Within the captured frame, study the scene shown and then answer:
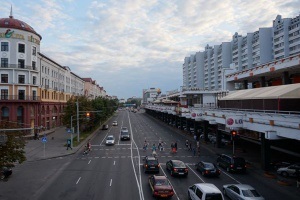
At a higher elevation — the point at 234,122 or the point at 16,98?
the point at 16,98

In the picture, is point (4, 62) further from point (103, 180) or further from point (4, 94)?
point (103, 180)

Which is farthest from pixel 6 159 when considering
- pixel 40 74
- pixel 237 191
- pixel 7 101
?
pixel 40 74

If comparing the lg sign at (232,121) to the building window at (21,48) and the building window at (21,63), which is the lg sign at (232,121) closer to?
the building window at (21,63)

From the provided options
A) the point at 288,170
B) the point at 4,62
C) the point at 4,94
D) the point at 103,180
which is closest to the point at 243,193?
the point at 288,170

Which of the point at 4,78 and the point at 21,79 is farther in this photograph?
the point at 21,79

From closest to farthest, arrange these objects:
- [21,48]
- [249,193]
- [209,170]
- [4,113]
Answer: [249,193]
[209,170]
[4,113]
[21,48]

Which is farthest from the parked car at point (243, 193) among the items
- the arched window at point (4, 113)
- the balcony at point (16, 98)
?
the arched window at point (4, 113)

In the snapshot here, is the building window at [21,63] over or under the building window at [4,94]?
over

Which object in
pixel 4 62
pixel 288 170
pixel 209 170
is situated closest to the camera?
pixel 209 170

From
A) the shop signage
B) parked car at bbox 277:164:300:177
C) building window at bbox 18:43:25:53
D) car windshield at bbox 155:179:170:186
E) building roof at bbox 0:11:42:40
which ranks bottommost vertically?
parked car at bbox 277:164:300:177

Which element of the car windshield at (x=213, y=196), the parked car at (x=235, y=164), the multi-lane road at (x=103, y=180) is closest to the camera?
the car windshield at (x=213, y=196)

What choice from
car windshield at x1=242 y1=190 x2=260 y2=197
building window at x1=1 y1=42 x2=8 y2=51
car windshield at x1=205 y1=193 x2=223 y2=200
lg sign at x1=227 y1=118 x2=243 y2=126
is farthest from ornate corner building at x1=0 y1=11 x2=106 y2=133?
car windshield at x1=242 y1=190 x2=260 y2=197

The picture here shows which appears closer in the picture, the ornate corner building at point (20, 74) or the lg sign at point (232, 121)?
the lg sign at point (232, 121)

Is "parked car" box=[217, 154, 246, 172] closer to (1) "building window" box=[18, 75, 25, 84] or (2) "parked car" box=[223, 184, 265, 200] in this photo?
(2) "parked car" box=[223, 184, 265, 200]
